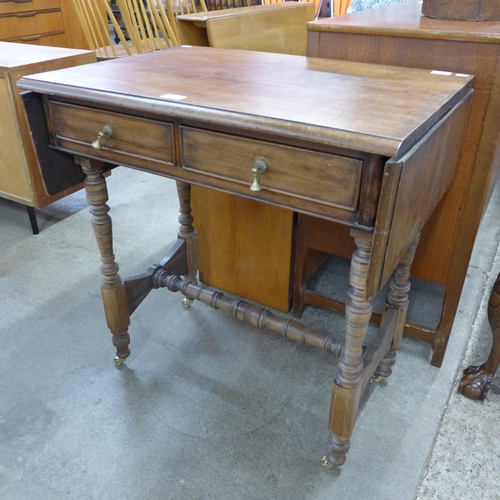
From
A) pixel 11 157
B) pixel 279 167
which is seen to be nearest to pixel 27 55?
pixel 11 157

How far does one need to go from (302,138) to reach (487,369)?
0.97 meters

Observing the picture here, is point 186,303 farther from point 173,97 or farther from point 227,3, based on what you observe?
point 227,3

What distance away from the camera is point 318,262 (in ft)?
5.83

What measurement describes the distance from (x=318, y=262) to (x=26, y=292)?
1.10 meters

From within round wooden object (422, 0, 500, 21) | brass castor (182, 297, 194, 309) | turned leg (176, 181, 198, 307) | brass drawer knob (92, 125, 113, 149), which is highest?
round wooden object (422, 0, 500, 21)

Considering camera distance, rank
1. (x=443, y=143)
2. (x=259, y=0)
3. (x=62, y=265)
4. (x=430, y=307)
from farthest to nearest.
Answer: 1. (x=259, y=0)
2. (x=62, y=265)
3. (x=430, y=307)
4. (x=443, y=143)

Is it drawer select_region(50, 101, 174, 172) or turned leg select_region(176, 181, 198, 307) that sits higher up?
drawer select_region(50, 101, 174, 172)

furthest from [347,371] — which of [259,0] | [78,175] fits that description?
[259,0]

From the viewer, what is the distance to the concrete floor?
1150 mm

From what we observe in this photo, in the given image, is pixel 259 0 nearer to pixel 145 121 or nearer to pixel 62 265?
pixel 62 265

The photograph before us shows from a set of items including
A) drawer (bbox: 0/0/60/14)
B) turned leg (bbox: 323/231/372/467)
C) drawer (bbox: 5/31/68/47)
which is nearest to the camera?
turned leg (bbox: 323/231/372/467)

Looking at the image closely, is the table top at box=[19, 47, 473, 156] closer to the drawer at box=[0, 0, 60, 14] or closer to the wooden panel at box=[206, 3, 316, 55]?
the wooden panel at box=[206, 3, 316, 55]

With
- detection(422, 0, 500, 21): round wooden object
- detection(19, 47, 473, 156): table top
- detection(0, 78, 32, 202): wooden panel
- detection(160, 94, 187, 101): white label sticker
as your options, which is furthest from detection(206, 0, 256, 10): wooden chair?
detection(160, 94, 187, 101): white label sticker

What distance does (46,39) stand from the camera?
12.6 ft
